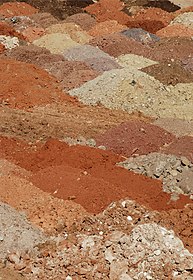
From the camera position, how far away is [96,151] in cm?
1531

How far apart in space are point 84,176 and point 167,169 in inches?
80.0

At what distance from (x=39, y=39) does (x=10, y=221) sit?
17.5 meters

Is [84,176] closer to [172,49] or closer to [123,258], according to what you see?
[123,258]

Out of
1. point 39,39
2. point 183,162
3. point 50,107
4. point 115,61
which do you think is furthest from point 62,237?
point 39,39

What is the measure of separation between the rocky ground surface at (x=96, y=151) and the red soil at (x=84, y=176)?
3 cm

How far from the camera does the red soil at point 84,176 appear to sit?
12.6 m

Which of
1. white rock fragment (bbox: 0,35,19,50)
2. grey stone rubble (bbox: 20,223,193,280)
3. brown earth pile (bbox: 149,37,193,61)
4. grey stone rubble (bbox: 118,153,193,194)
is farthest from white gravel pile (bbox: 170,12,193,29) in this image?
grey stone rubble (bbox: 20,223,193,280)

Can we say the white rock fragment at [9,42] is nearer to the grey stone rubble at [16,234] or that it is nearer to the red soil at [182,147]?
the red soil at [182,147]

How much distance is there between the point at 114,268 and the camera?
408 inches

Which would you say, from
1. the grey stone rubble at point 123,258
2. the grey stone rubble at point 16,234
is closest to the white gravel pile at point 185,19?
the grey stone rubble at point 16,234

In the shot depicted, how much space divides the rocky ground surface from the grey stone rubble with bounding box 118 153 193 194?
0.03 metres

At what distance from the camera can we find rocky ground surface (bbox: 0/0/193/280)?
419 inches

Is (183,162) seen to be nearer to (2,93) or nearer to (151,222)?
(151,222)

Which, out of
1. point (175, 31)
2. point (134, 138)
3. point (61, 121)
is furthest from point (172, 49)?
point (134, 138)
